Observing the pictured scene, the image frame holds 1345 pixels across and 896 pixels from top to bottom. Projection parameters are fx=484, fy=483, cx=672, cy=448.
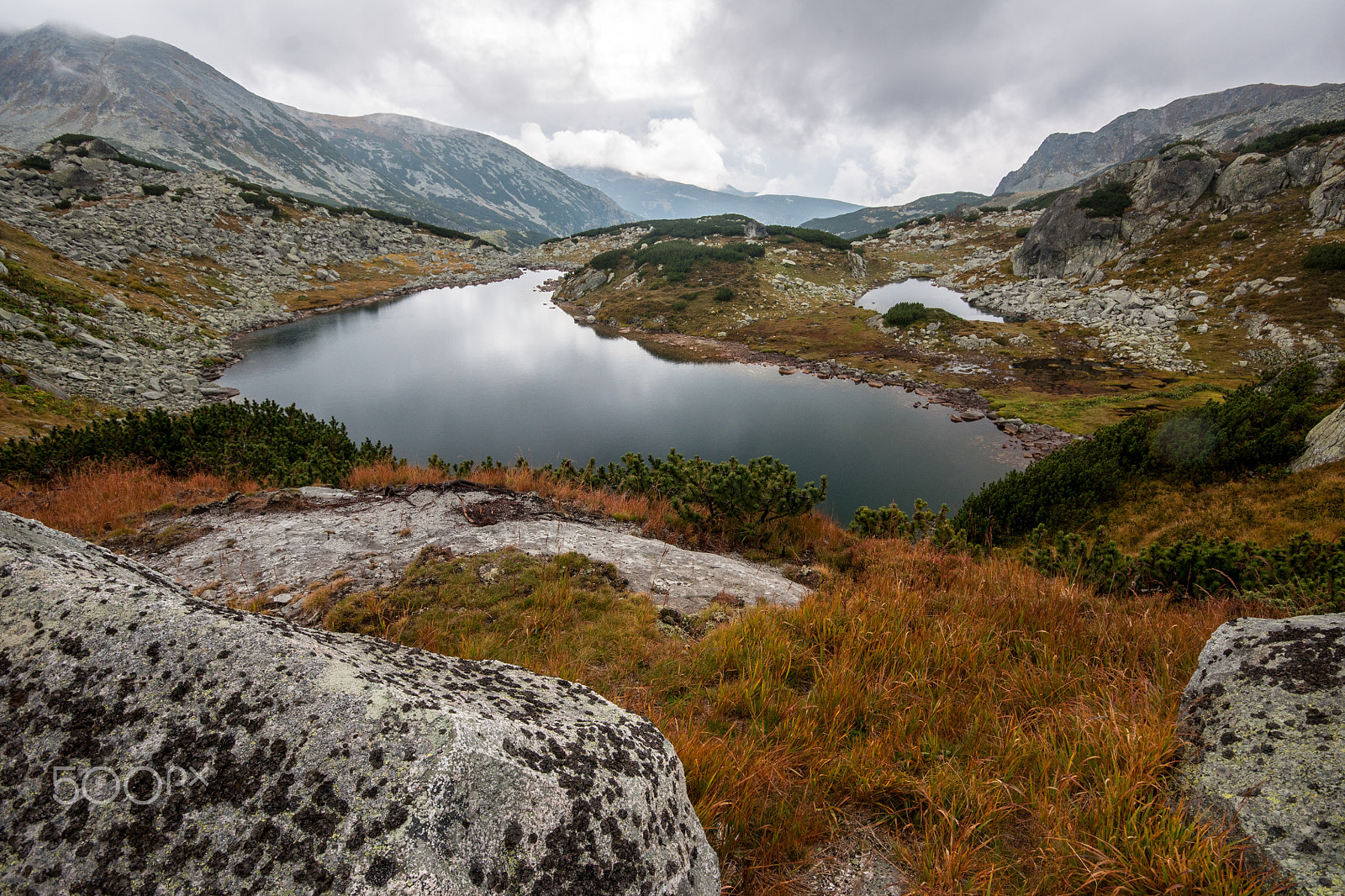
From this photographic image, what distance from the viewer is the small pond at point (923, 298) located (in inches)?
2250

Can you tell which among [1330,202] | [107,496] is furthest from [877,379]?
[1330,202]

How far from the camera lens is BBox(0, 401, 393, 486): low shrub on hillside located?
9.52m

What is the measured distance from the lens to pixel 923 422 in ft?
91.5

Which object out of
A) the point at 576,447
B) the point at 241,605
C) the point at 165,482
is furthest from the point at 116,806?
the point at 576,447

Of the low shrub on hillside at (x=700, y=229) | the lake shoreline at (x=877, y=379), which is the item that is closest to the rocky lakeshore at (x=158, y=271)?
the lake shoreline at (x=877, y=379)

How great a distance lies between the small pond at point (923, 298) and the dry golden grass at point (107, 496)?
5968 cm

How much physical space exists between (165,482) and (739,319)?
50.3 metres

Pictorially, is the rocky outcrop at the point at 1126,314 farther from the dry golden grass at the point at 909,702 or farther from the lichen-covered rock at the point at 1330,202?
the dry golden grass at the point at 909,702

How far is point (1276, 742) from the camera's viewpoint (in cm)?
234

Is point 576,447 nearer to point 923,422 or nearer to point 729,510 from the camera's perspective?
point 729,510

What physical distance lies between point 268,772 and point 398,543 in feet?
19.6

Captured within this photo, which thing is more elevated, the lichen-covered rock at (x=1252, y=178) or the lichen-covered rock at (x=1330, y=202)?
the lichen-covered rock at (x=1252, y=178)

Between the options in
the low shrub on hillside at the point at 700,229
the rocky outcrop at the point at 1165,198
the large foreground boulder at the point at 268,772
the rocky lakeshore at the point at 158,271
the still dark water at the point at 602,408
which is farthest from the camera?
the low shrub on hillside at the point at 700,229

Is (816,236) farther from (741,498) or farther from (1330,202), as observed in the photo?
(741,498)
